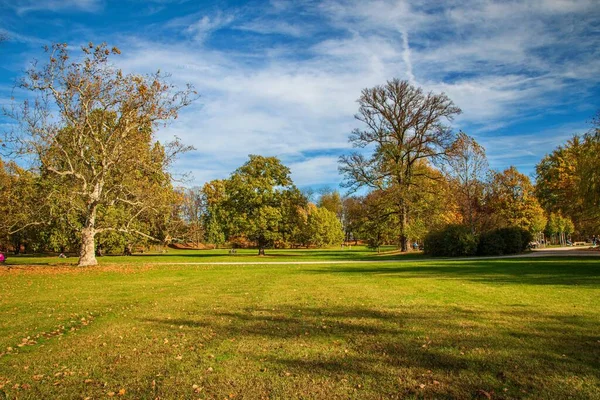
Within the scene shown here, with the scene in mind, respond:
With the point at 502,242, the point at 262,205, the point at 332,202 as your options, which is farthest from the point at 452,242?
the point at 332,202

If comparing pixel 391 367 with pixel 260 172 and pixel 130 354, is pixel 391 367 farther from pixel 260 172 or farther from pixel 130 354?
pixel 260 172

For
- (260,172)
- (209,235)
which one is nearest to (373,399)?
(260,172)

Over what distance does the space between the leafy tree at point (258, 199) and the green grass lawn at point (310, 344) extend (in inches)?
1027

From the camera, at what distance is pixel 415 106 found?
3475 cm

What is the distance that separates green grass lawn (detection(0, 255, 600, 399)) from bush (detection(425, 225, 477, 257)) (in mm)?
16460

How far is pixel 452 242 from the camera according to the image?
94.2 ft

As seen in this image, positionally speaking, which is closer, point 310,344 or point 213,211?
point 310,344

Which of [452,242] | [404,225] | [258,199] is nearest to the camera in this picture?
[452,242]

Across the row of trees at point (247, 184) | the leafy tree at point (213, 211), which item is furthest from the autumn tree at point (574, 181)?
the leafy tree at point (213, 211)

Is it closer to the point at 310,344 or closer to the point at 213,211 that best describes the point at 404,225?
the point at 310,344

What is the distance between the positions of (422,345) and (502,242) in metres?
26.1

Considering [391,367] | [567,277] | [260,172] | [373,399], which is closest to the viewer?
→ [373,399]

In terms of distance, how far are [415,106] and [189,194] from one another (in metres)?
50.6

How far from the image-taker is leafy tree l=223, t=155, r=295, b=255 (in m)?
38.2
